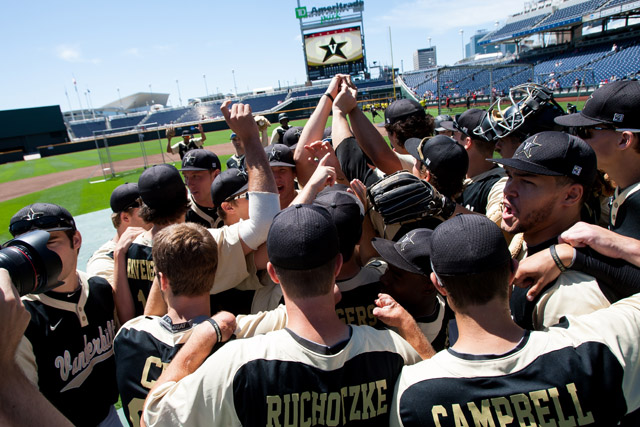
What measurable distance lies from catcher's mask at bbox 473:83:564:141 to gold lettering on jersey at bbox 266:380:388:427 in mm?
2340

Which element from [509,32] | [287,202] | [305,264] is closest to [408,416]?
[305,264]

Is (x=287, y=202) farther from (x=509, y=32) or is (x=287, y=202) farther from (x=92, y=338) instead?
(x=509, y=32)

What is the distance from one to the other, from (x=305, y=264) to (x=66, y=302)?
159 centimetres

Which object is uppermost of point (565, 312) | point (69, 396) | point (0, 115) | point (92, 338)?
point (0, 115)

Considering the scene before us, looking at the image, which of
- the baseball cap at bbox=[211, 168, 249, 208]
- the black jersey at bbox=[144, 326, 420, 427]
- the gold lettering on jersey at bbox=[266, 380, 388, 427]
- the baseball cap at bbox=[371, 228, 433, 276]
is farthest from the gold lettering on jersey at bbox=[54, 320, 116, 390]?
the baseball cap at bbox=[371, 228, 433, 276]

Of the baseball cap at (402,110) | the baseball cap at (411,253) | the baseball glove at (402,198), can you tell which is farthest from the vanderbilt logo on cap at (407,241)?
the baseball cap at (402,110)

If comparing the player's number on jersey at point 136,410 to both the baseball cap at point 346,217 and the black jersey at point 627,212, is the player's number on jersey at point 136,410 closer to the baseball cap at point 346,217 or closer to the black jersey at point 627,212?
the baseball cap at point 346,217

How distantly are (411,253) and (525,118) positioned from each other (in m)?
1.76

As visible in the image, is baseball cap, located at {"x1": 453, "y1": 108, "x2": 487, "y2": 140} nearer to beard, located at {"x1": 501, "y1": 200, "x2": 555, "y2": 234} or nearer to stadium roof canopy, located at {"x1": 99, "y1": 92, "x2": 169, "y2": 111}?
beard, located at {"x1": 501, "y1": 200, "x2": 555, "y2": 234}

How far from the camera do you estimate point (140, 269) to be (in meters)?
2.56

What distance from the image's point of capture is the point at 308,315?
1510 millimetres

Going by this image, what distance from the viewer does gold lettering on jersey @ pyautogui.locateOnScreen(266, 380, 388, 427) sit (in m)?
1.38

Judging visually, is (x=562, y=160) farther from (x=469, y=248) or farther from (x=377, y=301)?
(x=377, y=301)

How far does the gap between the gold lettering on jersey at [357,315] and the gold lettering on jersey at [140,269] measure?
1318mm
